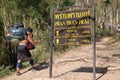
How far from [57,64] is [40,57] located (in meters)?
1.47

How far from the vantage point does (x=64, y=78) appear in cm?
916

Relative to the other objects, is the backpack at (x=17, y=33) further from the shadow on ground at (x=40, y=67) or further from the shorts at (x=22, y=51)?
the shadow on ground at (x=40, y=67)

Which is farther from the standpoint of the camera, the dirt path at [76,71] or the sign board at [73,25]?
the dirt path at [76,71]

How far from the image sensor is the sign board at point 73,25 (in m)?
8.61

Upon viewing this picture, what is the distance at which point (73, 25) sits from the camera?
29.2 ft

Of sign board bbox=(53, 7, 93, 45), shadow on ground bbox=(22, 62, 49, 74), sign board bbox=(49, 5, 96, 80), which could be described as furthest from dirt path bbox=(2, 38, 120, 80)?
sign board bbox=(53, 7, 93, 45)

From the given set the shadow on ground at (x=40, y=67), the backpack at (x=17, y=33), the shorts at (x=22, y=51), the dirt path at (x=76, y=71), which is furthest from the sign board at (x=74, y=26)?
the backpack at (x=17, y=33)

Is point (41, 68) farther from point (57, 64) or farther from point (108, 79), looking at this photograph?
point (108, 79)

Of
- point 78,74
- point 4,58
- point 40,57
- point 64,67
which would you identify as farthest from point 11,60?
point 78,74

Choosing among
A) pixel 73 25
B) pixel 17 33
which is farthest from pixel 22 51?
pixel 73 25

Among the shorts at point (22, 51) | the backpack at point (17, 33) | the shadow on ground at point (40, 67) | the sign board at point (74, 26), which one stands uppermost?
the sign board at point (74, 26)

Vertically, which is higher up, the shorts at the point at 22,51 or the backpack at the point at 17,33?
the backpack at the point at 17,33

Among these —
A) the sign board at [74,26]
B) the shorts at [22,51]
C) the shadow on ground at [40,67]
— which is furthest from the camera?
the shadow on ground at [40,67]

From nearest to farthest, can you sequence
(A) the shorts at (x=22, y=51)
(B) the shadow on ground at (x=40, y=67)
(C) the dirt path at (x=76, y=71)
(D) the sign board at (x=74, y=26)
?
(D) the sign board at (x=74, y=26) → (C) the dirt path at (x=76, y=71) → (A) the shorts at (x=22, y=51) → (B) the shadow on ground at (x=40, y=67)
